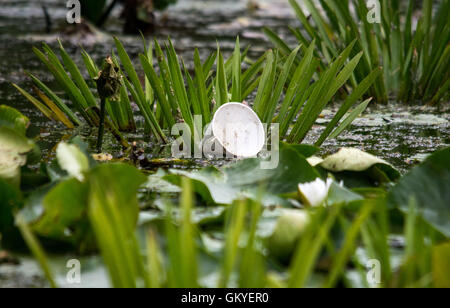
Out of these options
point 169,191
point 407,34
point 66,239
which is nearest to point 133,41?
point 407,34

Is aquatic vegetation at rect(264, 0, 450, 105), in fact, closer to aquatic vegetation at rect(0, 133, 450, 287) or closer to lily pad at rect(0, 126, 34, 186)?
aquatic vegetation at rect(0, 133, 450, 287)

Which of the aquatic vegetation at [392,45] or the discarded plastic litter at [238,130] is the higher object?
the aquatic vegetation at [392,45]

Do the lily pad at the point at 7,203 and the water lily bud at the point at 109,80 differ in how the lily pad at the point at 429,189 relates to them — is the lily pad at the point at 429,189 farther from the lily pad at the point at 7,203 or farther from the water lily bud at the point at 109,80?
the water lily bud at the point at 109,80

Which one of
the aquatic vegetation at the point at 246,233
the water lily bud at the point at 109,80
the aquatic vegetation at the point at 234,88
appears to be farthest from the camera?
the aquatic vegetation at the point at 234,88
